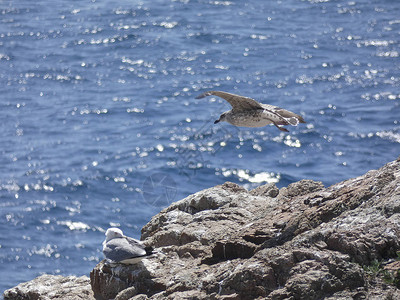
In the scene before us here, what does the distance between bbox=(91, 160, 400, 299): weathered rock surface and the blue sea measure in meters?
14.2

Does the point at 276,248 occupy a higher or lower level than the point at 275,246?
higher

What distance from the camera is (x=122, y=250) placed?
1087cm

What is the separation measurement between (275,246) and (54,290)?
413 cm

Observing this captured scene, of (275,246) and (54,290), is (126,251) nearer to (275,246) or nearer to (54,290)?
(54,290)

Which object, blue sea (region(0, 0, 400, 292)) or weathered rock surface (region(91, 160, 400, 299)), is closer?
weathered rock surface (region(91, 160, 400, 299))

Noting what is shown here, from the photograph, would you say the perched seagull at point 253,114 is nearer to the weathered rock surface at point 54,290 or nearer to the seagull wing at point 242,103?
the seagull wing at point 242,103

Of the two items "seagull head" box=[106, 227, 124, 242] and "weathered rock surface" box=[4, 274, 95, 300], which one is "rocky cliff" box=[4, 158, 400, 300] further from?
"seagull head" box=[106, 227, 124, 242]

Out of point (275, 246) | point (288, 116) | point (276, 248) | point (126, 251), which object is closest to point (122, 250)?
point (126, 251)

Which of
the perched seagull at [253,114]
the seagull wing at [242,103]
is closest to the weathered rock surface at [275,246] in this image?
the perched seagull at [253,114]

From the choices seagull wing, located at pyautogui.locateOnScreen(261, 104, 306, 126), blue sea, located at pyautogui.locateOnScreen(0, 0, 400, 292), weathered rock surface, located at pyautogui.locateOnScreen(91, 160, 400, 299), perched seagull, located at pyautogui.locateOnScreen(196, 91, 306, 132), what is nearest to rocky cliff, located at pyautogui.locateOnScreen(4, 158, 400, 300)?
weathered rock surface, located at pyautogui.locateOnScreen(91, 160, 400, 299)

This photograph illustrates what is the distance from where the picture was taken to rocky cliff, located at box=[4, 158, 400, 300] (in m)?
8.45

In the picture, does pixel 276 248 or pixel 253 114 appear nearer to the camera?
pixel 276 248

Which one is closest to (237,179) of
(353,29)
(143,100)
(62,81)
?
(143,100)

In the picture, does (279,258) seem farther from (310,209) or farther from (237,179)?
(237,179)
